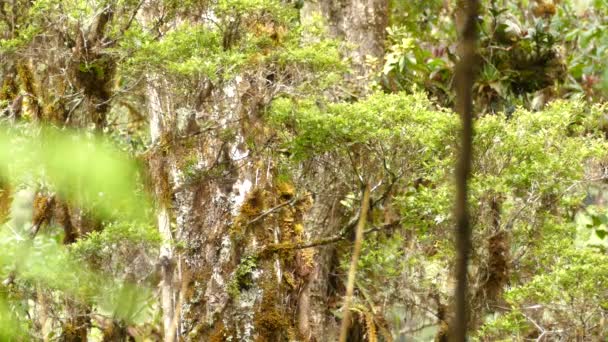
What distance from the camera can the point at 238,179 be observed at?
14.4 ft

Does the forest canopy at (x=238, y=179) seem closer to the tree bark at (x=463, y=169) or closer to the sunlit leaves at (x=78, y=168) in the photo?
the sunlit leaves at (x=78, y=168)

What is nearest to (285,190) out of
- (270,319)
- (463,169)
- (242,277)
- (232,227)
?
(232,227)

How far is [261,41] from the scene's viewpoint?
13.1 ft

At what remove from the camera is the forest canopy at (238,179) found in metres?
3.91

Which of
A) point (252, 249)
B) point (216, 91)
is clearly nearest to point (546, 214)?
point (252, 249)

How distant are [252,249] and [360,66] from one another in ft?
6.69

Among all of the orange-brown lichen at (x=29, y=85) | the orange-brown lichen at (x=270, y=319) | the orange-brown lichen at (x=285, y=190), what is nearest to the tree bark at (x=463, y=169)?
the orange-brown lichen at (x=270, y=319)

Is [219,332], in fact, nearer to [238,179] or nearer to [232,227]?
[232,227]

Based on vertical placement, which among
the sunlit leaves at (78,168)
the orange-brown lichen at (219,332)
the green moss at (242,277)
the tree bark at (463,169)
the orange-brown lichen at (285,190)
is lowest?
the orange-brown lichen at (219,332)

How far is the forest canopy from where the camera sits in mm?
3908

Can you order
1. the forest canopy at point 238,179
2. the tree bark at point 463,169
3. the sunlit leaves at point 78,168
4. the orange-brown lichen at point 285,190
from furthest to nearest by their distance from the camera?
the orange-brown lichen at point 285,190 → the forest canopy at point 238,179 → the sunlit leaves at point 78,168 → the tree bark at point 463,169

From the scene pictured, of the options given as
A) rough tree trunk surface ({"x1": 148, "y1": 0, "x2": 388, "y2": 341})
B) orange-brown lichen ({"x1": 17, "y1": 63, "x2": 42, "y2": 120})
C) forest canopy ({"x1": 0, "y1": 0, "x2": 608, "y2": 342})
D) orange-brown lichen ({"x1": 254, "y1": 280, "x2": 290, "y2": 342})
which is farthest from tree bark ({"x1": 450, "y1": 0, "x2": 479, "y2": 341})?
orange-brown lichen ({"x1": 17, "y1": 63, "x2": 42, "y2": 120})

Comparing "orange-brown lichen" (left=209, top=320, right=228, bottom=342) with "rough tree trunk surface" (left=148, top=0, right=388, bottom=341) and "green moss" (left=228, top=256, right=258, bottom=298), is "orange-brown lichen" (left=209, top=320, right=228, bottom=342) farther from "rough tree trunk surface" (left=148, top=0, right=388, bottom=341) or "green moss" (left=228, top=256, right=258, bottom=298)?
"green moss" (left=228, top=256, right=258, bottom=298)

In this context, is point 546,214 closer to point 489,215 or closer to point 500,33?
point 489,215
